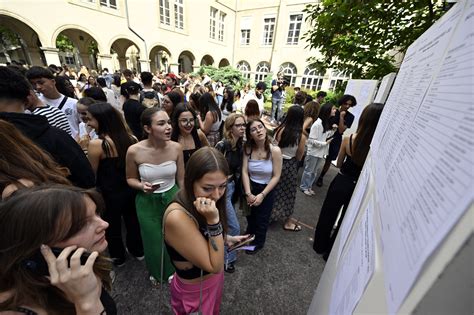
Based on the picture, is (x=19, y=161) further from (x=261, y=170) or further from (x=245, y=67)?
(x=245, y=67)

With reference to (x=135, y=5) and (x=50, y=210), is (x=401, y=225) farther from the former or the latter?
(x=135, y=5)

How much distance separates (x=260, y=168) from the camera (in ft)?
8.85

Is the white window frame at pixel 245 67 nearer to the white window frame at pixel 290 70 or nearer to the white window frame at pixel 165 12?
the white window frame at pixel 290 70

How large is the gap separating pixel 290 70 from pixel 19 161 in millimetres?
23078

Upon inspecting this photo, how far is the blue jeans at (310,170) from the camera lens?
4.44m

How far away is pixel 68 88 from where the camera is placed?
392 cm

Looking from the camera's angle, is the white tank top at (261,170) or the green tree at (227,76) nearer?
the white tank top at (261,170)

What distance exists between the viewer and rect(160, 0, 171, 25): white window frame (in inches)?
656

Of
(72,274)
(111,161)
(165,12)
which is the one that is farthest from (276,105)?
(165,12)

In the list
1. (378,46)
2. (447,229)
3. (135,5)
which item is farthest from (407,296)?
(135,5)

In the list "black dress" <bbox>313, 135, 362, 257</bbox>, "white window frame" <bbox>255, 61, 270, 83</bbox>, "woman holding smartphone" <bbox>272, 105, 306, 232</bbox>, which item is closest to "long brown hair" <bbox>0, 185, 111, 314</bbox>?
"black dress" <bbox>313, 135, 362, 257</bbox>

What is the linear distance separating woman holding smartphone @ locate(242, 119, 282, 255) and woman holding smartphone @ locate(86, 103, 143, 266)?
1.39 metres

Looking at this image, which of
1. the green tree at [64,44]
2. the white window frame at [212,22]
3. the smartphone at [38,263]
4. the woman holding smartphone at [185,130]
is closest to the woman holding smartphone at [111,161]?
the woman holding smartphone at [185,130]

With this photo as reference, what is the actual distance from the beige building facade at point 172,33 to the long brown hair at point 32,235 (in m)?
14.7
